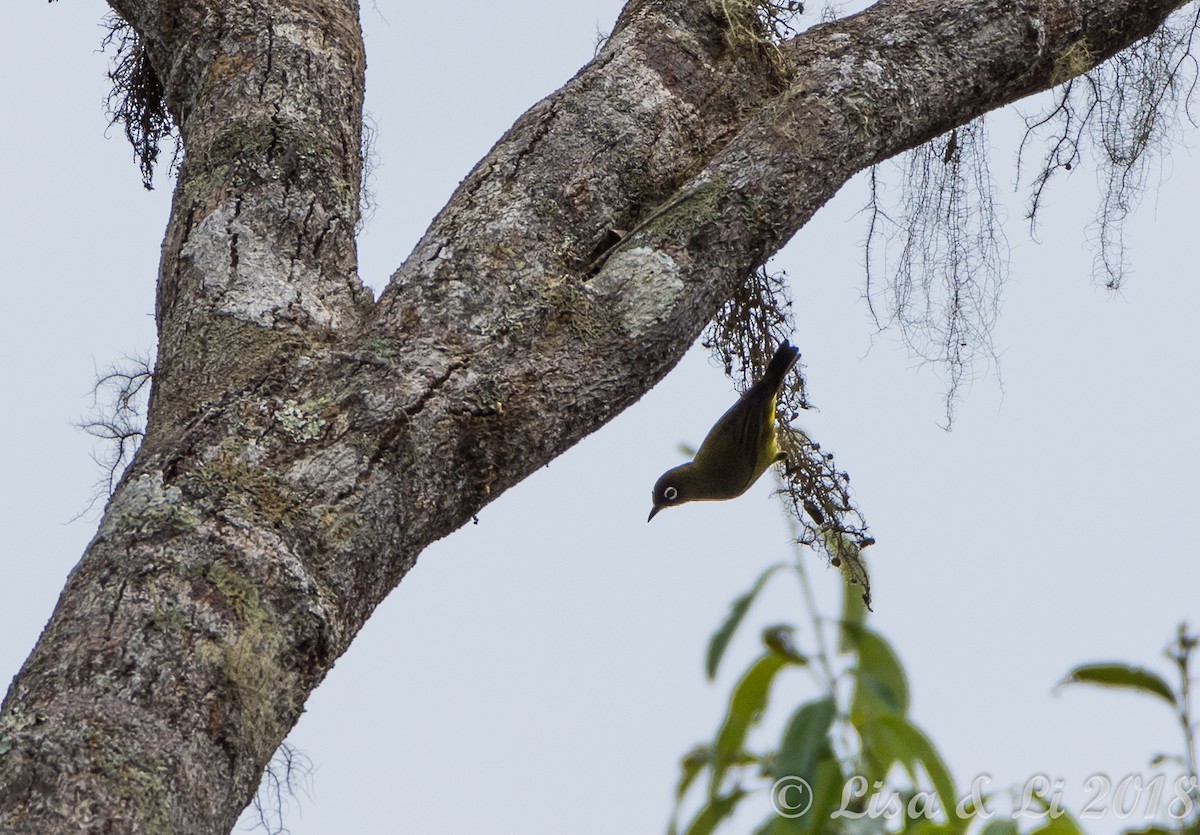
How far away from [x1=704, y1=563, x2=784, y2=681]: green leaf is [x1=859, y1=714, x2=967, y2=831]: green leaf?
0.43 feet

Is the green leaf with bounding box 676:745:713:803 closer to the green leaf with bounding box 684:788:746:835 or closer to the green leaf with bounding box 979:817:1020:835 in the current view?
the green leaf with bounding box 684:788:746:835

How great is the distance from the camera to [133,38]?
3.82 metres

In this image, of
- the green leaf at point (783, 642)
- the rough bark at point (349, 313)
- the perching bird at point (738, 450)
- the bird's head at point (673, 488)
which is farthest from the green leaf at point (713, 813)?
the bird's head at point (673, 488)

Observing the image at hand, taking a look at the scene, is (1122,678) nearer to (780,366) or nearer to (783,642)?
(783,642)

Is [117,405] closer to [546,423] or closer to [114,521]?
[114,521]

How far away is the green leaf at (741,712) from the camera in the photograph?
1.03 metres

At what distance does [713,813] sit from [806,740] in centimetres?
12

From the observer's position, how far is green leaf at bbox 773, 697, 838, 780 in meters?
0.96

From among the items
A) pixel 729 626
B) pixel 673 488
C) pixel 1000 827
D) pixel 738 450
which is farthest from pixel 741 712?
pixel 673 488

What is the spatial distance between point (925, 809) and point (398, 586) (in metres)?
1.34

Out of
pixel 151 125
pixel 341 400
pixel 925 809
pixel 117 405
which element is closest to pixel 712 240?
pixel 341 400

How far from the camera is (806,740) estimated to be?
3.15ft

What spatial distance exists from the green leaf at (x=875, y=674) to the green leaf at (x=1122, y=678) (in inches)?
5.2

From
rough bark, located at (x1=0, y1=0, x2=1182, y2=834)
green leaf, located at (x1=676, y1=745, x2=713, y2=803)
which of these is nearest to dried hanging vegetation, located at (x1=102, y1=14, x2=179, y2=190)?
rough bark, located at (x1=0, y1=0, x2=1182, y2=834)
